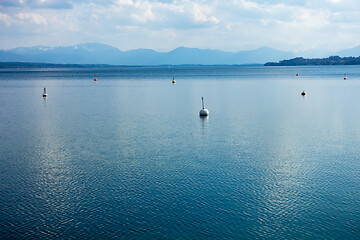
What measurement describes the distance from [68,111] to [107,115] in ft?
29.6

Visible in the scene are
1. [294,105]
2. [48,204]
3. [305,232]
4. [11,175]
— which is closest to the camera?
[305,232]

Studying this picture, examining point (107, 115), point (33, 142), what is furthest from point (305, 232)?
point (107, 115)

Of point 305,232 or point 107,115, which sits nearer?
point 305,232

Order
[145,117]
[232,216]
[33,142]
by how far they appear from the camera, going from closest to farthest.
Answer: [232,216], [33,142], [145,117]

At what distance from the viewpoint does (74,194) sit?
2336 centimetres

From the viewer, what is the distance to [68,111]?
6181 centimetres

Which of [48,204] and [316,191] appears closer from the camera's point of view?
[48,204]

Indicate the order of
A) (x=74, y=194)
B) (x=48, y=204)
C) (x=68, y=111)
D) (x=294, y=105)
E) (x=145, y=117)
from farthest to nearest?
(x=294, y=105), (x=68, y=111), (x=145, y=117), (x=74, y=194), (x=48, y=204)

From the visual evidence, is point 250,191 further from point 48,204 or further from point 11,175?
point 11,175

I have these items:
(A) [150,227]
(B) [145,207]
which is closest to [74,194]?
(B) [145,207]

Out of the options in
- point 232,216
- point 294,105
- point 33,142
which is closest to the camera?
point 232,216

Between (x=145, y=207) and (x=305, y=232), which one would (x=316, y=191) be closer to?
(x=305, y=232)

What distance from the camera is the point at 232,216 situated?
20.2 m

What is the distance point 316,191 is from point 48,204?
52.1ft
